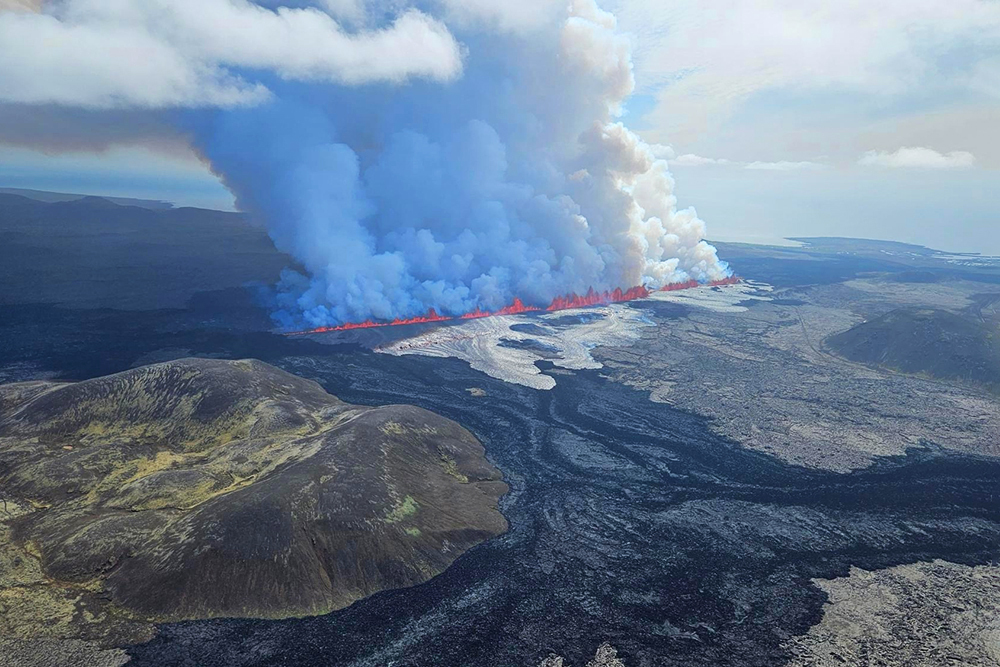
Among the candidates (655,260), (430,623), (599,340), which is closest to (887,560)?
(430,623)

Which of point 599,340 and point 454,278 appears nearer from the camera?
point 599,340

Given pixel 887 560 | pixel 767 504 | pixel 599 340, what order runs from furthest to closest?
pixel 599 340, pixel 767 504, pixel 887 560

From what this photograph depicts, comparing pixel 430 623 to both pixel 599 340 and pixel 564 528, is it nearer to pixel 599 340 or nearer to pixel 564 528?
pixel 564 528

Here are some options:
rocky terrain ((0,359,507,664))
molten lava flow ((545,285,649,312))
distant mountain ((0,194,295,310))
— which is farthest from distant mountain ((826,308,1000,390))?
distant mountain ((0,194,295,310))

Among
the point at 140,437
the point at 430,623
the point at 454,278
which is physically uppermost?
the point at 454,278

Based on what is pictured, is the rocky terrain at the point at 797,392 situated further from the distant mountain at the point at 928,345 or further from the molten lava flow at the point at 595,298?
the molten lava flow at the point at 595,298

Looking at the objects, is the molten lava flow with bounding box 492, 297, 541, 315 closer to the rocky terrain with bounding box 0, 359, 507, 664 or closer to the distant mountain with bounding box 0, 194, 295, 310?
the distant mountain with bounding box 0, 194, 295, 310

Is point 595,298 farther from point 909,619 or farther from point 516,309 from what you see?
point 909,619
